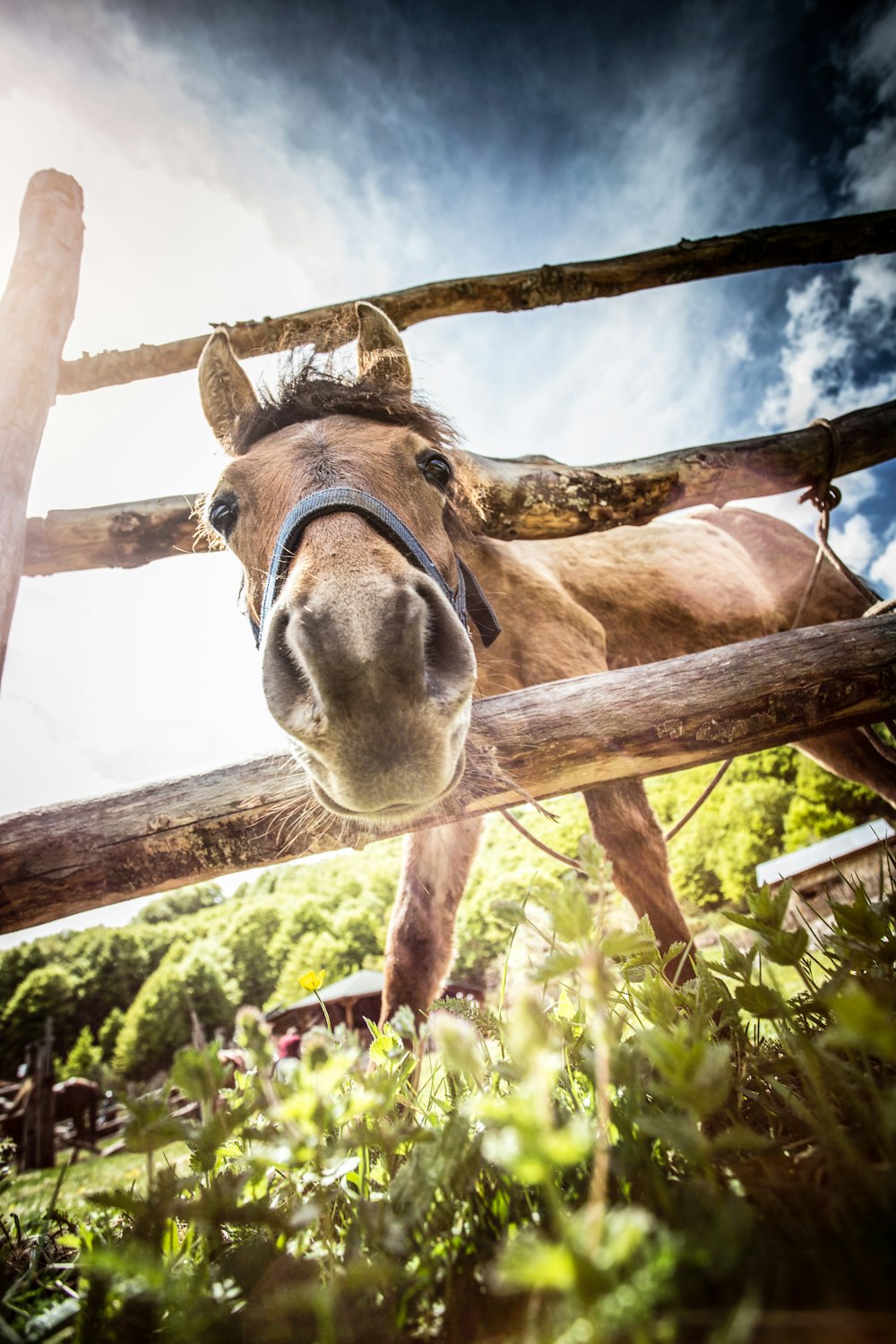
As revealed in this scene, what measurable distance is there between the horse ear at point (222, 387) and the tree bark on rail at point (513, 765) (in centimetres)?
182

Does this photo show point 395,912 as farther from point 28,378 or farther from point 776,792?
point 776,792

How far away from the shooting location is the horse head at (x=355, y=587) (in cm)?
128

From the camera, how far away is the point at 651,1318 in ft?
1.07

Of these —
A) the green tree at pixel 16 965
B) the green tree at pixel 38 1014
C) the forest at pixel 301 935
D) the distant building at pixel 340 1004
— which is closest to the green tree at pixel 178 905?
the forest at pixel 301 935

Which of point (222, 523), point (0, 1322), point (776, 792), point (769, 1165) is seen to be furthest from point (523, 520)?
point (776, 792)

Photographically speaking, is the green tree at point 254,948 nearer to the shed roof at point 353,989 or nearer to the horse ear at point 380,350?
the shed roof at point 353,989

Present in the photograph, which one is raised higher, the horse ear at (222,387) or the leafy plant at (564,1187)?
the horse ear at (222,387)

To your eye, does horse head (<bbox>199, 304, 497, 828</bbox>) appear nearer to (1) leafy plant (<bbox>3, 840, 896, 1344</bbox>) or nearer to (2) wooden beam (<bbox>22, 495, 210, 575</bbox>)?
(1) leafy plant (<bbox>3, 840, 896, 1344</bbox>)

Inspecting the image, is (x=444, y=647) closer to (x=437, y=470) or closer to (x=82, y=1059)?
(x=437, y=470)

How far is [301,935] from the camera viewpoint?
28.7m

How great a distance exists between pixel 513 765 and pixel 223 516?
1553mm

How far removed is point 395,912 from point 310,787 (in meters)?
1.84

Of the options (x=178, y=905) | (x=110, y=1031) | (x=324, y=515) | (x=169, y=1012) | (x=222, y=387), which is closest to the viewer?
(x=324, y=515)

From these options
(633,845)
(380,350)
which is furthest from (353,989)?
(380,350)
